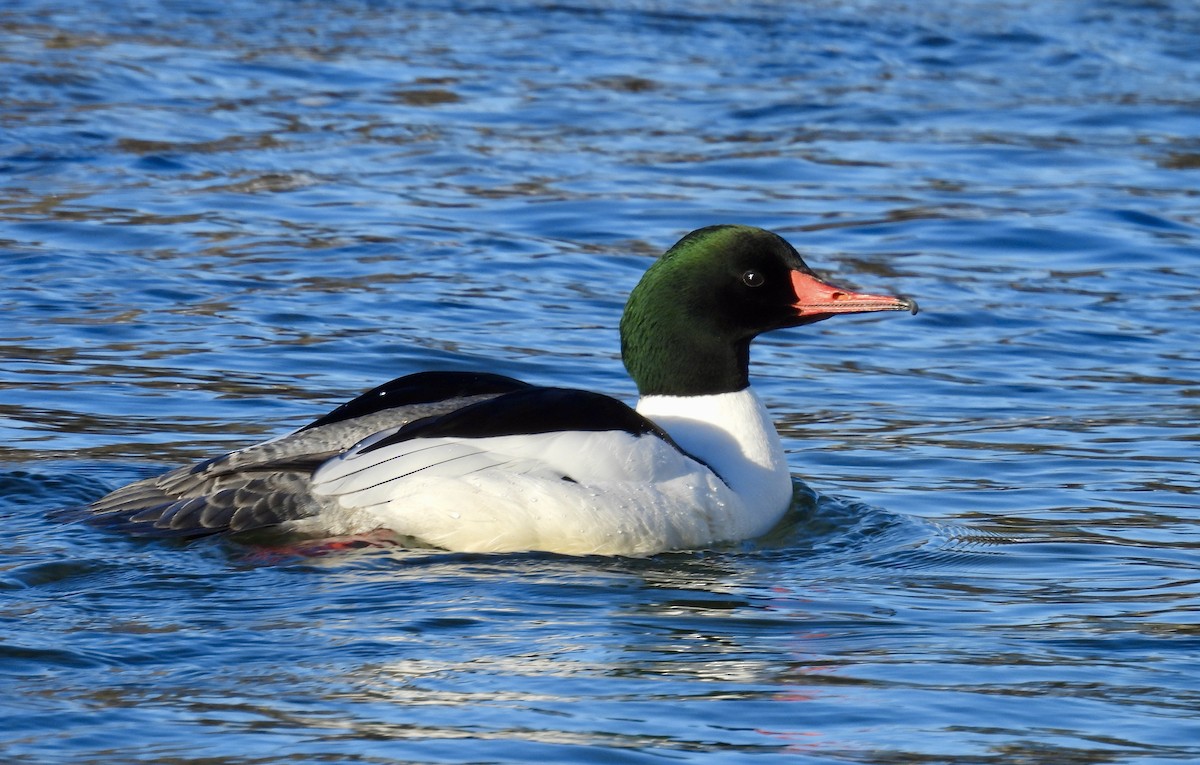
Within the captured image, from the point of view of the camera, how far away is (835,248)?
40.8 feet

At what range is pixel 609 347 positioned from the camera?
10.3 metres

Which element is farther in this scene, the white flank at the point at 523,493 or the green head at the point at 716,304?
the green head at the point at 716,304

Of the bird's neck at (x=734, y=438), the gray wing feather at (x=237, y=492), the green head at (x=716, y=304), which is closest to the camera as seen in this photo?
the gray wing feather at (x=237, y=492)

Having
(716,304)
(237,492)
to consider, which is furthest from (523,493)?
(716,304)

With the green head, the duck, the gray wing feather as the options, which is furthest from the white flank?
the green head

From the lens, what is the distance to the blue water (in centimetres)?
521

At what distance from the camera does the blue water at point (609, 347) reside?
521cm

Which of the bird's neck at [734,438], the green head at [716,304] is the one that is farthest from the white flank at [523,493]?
the green head at [716,304]

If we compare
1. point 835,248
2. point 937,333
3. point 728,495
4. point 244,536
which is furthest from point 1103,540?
point 835,248

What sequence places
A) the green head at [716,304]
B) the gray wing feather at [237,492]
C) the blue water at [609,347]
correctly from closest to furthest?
the blue water at [609,347], the gray wing feather at [237,492], the green head at [716,304]

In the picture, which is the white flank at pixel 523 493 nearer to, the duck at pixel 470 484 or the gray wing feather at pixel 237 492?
the duck at pixel 470 484

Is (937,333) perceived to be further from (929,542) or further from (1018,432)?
(929,542)

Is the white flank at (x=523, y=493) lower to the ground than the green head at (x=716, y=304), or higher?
lower

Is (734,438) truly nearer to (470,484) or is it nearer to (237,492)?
(470,484)
